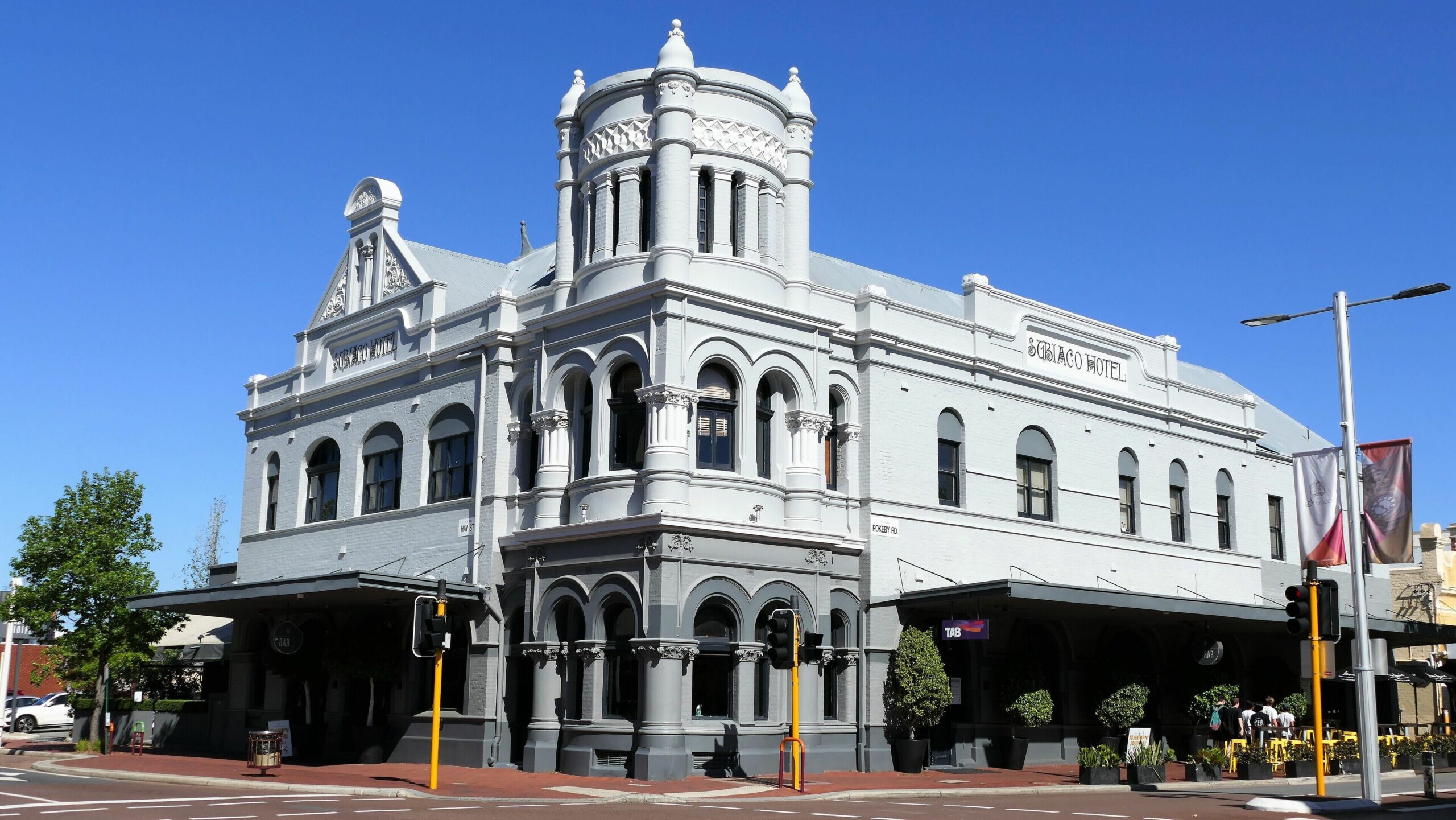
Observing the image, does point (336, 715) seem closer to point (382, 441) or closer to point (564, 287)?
A: point (382, 441)

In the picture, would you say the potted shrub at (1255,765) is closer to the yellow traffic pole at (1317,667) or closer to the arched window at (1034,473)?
the yellow traffic pole at (1317,667)

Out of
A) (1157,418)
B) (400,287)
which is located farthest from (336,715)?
(1157,418)

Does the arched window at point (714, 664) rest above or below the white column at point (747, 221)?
below

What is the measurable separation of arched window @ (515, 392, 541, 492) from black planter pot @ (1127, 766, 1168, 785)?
13.9 metres

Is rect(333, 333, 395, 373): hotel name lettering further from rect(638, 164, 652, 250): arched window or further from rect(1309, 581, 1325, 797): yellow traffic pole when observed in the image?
rect(1309, 581, 1325, 797): yellow traffic pole

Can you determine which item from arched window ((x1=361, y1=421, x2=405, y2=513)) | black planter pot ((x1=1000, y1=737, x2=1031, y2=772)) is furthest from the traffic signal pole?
arched window ((x1=361, y1=421, x2=405, y2=513))

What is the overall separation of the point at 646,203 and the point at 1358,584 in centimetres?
1553

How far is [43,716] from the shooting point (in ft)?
179

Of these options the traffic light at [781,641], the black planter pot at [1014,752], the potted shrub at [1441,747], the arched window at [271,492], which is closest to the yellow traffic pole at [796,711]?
the traffic light at [781,641]

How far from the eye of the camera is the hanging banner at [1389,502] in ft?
88.6

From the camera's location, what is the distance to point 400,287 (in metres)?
36.5

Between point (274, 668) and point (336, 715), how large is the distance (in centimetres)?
200

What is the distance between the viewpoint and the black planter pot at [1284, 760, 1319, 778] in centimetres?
2853

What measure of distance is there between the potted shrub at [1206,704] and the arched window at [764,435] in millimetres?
12782
